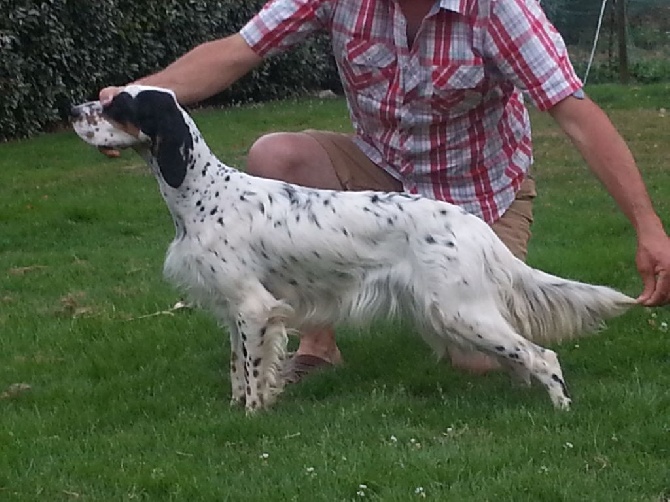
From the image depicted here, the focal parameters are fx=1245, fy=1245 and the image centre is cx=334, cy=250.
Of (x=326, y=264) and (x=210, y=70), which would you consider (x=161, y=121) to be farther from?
(x=326, y=264)

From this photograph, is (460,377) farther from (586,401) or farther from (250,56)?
(250,56)

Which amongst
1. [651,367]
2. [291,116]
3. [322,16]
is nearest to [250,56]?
[322,16]

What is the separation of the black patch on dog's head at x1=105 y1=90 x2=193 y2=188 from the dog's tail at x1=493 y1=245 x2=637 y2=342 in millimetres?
1306

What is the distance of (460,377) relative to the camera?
4.98 meters

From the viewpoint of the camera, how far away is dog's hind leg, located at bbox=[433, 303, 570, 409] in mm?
4551

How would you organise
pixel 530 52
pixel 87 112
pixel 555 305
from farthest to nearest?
pixel 555 305 → pixel 87 112 → pixel 530 52

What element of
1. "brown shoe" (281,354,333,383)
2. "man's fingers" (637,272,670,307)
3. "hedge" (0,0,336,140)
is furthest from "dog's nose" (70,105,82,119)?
"hedge" (0,0,336,140)

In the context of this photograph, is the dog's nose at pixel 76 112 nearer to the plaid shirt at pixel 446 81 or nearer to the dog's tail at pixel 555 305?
the plaid shirt at pixel 446 81

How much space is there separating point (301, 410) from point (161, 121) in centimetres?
118

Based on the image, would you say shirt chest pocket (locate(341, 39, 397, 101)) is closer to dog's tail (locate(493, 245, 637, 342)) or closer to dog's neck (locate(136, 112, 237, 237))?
dog's neck (locate(136, 112, 237, 237))

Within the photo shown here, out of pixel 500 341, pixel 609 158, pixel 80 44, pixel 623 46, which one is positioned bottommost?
pixel 623 46

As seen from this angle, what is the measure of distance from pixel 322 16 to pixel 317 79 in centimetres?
1519

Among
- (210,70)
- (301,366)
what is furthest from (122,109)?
(301,366)

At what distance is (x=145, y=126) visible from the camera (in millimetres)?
4559
